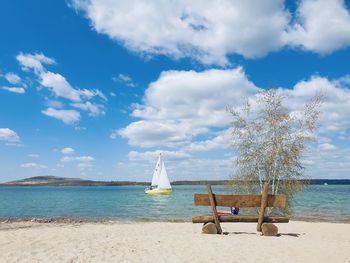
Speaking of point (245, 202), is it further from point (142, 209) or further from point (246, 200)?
point (142, 209)

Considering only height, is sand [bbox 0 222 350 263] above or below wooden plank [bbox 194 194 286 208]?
below

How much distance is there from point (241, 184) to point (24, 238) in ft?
56.4

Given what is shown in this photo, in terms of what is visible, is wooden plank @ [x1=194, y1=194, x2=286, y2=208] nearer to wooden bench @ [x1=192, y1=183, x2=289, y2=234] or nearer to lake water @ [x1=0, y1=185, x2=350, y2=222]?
wooden bench @ [x1=192, y1=183, x2=289, y2=234]

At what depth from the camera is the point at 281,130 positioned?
26.4 meters

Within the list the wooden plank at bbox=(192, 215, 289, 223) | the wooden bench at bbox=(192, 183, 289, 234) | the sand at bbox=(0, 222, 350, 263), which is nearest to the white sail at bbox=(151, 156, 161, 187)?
the wooden plank at bbox=(192, 215, 289, 223)

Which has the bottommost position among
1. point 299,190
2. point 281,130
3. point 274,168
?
point 299,190

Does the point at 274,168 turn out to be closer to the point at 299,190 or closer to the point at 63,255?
the point at 299,190

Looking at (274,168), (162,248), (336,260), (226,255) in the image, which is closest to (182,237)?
(162,248)

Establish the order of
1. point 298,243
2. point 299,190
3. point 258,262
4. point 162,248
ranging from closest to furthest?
1. point 258,262
2. point 162,248
3. point 298,243
4. point 299,190

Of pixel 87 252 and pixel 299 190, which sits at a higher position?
pixel 299 190

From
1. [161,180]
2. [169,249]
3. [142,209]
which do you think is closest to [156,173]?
[161,180]

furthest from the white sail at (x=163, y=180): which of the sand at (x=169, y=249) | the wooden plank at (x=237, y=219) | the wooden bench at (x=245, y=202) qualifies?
the sand at (x=169, y=249)

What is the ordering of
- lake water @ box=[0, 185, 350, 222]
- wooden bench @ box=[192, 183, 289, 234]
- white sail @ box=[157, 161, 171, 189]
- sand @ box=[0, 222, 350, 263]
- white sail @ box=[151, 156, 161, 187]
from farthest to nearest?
white sail @ box=[157, 161, 171, 189]
white sail @ box=[151, 156, 161, 187]
lake water @ box=[0, 185, 350, 222]
wooden bench @ box=[192, 183, 289, 234]
sand @ box=[0, 222, 350, 263]

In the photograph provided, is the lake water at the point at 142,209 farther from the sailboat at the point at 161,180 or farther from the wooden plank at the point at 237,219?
the sailboat at the point at 161,180
